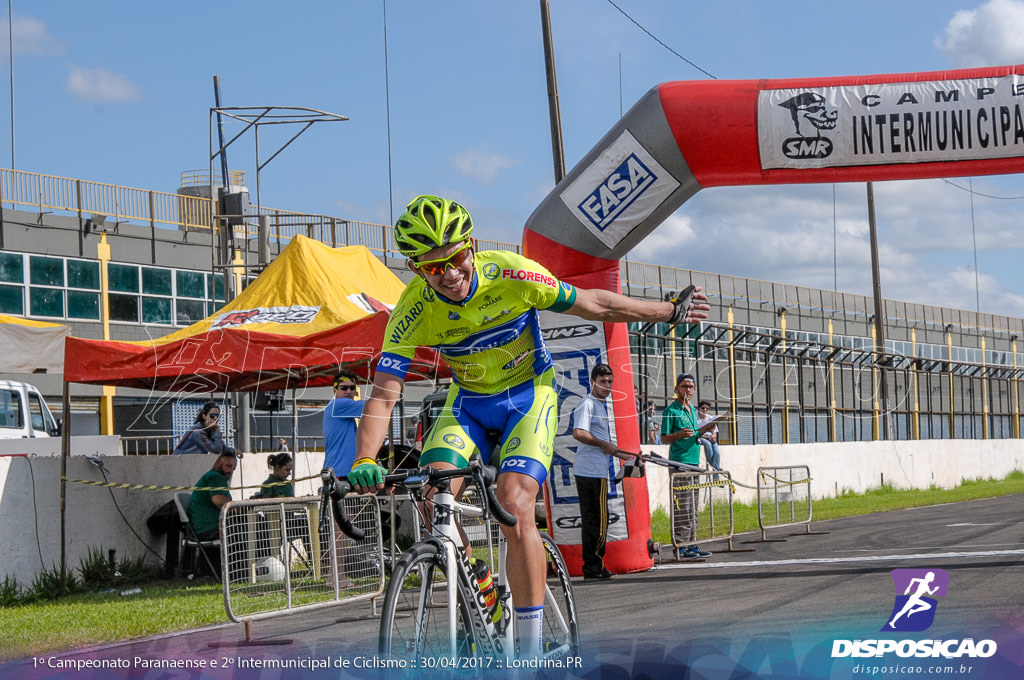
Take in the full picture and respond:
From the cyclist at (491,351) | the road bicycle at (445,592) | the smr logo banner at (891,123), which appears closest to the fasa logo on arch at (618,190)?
the smr logo banner at (891,123)

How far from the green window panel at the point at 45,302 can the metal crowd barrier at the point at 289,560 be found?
2574 centimetres

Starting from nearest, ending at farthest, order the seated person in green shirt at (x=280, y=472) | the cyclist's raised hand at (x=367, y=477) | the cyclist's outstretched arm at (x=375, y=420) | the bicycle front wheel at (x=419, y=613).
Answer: the bicycle front wheel at (x=419, y=613) → the cyclist's raised hand at (x=367, y=477) → the cyclist's outstretched arm at (x=375, y=420) → the seated person in green shirt at (x=280, y=472)

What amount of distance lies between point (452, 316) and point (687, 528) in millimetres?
7937

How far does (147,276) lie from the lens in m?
36.3

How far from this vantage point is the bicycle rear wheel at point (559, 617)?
5281 millimetres

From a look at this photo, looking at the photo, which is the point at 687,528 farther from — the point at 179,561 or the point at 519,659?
the point at 519,659

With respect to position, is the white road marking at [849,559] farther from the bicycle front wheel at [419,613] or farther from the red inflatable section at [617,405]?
the bicycle front wheel at [419,613]

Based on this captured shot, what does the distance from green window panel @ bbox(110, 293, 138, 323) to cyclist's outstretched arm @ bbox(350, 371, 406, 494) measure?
3187 cm

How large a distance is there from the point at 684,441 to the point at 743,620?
576 cm

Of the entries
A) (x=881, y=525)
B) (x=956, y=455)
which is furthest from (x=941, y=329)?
(x=881, y=525)

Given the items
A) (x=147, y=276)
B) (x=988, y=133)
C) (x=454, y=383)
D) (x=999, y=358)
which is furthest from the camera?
(x=999, y=358)

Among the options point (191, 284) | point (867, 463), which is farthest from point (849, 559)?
point (191, 284)

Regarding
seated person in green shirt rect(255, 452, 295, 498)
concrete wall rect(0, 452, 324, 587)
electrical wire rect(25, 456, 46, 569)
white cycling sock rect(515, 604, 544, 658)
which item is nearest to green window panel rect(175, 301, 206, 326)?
concrete wall rect(0, 452, 324, 587)

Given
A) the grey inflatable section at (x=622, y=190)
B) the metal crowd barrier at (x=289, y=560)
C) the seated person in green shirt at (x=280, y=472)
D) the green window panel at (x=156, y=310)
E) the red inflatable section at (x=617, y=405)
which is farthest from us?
the green window panel at (x=156, y=310)
